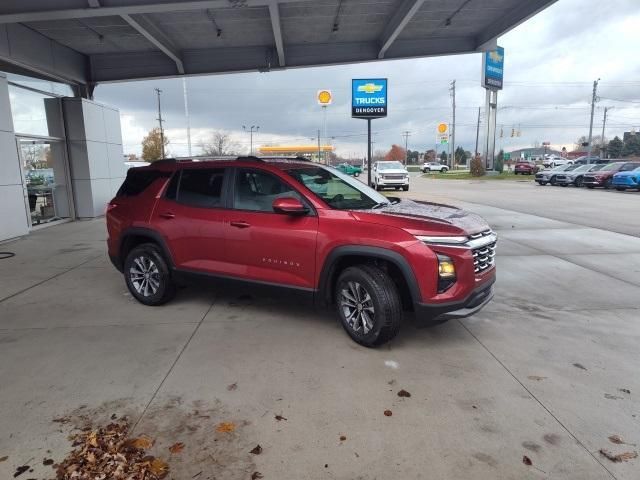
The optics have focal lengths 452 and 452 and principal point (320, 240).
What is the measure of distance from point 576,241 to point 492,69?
38.6 metres

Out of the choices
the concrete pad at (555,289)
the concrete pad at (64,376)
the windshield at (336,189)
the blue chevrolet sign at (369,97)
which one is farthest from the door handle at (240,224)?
the blue chevrolet sign at (369,97)

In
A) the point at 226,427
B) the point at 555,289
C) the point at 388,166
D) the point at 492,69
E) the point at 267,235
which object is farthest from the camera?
the point at 492,69

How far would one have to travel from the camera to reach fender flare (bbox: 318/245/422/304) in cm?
401

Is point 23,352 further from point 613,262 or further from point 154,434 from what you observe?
point 613,262

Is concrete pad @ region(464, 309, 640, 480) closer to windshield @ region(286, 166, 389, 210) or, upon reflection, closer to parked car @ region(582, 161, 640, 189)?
windshield @ region(286, 166, 389, 210)

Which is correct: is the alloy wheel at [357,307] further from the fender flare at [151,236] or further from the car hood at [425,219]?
the fender flare at [151,236]

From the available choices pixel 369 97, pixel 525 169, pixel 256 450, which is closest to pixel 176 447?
pixel 256 450

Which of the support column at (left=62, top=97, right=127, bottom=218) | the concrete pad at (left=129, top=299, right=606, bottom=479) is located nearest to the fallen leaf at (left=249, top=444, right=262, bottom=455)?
the concrete pad at (left=129, top=299, right=606, bottom=479)

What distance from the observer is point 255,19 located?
10773mm

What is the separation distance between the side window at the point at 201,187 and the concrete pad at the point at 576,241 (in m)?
6.73

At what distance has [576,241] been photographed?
9836 mm

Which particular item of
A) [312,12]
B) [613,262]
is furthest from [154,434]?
[312,12]

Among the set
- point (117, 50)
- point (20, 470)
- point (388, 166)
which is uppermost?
point (117, 50)

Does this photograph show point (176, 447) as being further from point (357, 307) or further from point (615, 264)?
point (615, 264)
